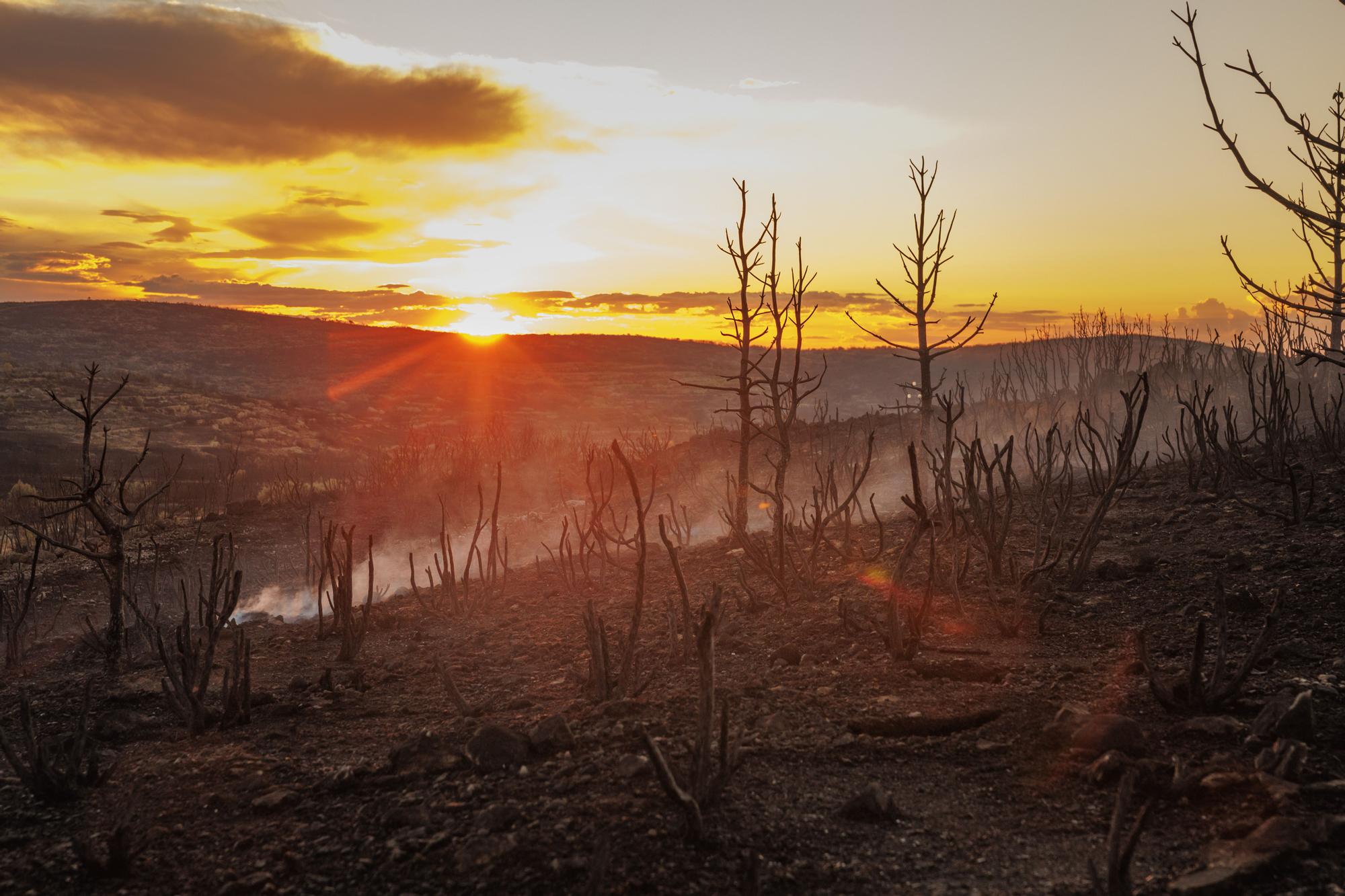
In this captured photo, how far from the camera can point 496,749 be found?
12.6ft

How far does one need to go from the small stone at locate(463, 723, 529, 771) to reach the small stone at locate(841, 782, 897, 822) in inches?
58.2

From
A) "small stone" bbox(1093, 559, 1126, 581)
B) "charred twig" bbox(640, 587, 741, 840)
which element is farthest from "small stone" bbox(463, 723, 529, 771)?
"small stone" bbox(1093, 559, 1126, 581)

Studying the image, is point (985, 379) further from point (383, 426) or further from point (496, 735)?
point (496, 735)

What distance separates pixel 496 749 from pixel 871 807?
5.54 feet

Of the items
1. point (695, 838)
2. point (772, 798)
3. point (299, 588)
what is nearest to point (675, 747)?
point (772, 798)

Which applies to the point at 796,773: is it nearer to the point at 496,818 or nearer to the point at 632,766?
the point at 632,766

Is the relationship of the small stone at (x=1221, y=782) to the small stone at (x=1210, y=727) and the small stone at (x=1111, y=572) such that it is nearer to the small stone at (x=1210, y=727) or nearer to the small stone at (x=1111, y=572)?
the small stone at (x=1210, y=727)

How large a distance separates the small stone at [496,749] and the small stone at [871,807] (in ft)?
4.85

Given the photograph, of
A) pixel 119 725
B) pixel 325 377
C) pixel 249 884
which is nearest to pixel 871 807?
pixel 249 884

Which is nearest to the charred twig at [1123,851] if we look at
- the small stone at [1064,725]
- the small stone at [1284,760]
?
the small stone at [1284,760]

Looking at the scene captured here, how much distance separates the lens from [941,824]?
3186 mm

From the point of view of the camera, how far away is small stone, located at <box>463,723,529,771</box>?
379 cm

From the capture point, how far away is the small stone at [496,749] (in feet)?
12.4

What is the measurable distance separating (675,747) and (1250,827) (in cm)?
223
